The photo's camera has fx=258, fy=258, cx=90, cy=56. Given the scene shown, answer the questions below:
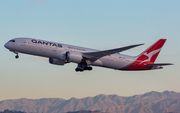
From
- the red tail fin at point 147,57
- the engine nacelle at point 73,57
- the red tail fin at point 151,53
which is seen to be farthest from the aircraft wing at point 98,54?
the red tail fin at point 151,53

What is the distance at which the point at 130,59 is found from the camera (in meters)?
61.5

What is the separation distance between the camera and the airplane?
168 ft

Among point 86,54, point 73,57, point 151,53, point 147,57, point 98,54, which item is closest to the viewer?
point 73,57

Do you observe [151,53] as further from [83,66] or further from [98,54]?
[83,66]

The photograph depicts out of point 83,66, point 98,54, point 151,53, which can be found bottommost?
point 83,66

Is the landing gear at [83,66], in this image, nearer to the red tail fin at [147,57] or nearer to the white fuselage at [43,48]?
the white fuselage at [43,48]

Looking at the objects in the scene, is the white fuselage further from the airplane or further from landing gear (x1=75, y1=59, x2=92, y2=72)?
landing gear (x1=75, y1=59, x2=92, y2=72)

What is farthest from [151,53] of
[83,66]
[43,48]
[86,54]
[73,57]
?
[43,48]

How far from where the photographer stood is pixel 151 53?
65.1 m

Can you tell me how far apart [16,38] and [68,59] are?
11.3 meters

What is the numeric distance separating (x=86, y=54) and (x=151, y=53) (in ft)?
Result: 63.2

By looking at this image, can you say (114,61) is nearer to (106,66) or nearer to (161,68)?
(106,66)

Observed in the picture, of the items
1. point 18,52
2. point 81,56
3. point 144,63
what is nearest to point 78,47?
point 81,56

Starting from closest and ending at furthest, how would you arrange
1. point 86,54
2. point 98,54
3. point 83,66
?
point 98,54, point 86,54, point 83,66
